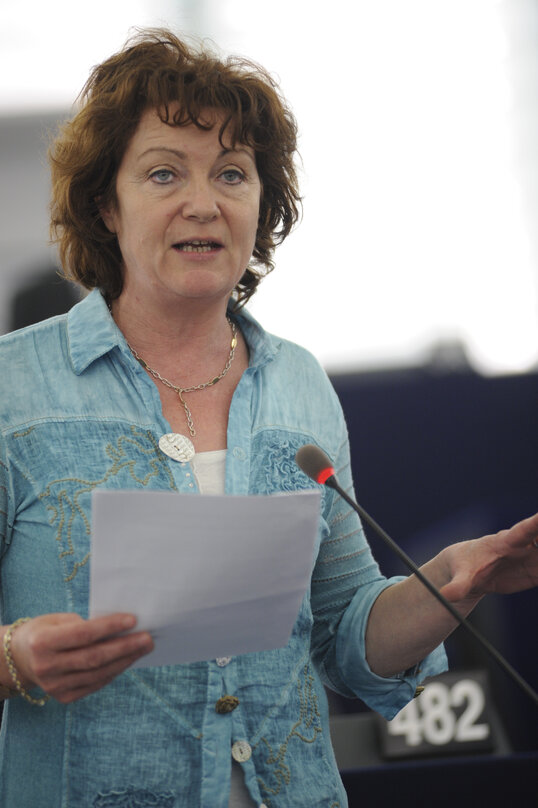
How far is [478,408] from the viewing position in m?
2.63

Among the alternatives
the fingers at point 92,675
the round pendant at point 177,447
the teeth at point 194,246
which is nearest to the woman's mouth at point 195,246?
the teeth at point 194,246

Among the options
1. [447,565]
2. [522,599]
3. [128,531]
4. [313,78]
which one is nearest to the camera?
[128,531]

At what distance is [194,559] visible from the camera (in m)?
0.95

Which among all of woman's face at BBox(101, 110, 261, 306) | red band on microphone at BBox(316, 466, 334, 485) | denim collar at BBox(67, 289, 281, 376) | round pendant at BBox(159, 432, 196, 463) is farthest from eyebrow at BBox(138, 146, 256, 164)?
red band on microphone at BBox(316, 466, 334, 485)

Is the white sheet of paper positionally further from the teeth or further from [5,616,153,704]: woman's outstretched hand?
the teeth

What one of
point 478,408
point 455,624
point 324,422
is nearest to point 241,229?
point 324,422

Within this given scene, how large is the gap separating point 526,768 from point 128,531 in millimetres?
1572

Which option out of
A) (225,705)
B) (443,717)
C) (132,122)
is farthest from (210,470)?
(443,717)

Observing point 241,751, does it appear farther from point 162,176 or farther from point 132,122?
point 132,122

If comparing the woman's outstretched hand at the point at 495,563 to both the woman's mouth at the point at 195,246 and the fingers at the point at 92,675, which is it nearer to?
the fingers at the point at 92,675

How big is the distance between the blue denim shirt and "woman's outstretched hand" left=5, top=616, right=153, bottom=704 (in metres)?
0.22

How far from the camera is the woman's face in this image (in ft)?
4.44

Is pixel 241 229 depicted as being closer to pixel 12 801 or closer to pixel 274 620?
pixel 274 620

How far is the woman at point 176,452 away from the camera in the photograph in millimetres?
1189
